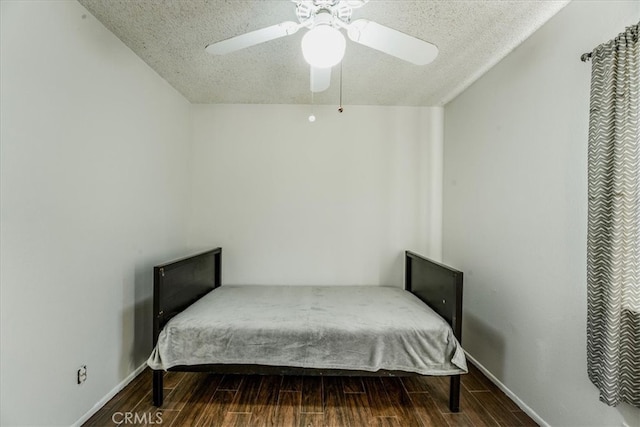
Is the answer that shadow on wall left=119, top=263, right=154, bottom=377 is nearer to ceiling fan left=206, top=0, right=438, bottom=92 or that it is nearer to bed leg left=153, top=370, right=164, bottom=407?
bed leg left=153, top=370, right=164, bottom=407

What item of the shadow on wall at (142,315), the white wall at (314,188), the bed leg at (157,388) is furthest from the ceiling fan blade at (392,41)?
the bed leg at (157,388)

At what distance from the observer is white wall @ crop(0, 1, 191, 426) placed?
1346mm

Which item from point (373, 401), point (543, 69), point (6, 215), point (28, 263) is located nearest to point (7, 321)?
point (28, 263)

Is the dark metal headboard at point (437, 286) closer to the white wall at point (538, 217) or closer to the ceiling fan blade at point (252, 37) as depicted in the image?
the white wall at point (538, 217)

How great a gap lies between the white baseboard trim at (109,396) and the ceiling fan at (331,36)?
228 cm

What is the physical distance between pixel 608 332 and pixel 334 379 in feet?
5.65

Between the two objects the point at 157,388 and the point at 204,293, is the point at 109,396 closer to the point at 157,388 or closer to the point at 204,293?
the point at 157,388

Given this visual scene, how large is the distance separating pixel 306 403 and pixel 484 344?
1523 mm

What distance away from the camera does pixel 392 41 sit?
133cm

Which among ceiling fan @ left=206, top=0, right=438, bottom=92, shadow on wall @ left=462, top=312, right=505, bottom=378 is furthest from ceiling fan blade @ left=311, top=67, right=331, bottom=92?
shadow on wall @ left=462, top=312, right=505, bottom=378

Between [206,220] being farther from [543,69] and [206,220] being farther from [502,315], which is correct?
[543,69]

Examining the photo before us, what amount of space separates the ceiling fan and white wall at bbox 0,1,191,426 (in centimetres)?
91

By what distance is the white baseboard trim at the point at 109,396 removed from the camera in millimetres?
1729

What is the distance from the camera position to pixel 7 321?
1312mm
